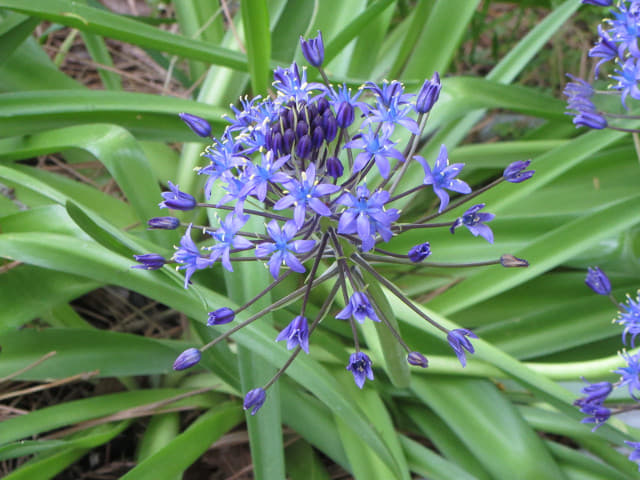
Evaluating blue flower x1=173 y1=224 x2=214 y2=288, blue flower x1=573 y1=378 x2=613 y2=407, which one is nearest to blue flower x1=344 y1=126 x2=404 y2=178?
blue flower x1=173 y1=224 x2=214 y2=288

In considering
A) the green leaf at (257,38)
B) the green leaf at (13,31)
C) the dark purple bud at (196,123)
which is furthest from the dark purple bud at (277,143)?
the green leaf at (13,31)

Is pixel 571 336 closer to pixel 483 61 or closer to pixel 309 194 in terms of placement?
pixel 309 194

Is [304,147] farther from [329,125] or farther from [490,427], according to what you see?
[490,427]

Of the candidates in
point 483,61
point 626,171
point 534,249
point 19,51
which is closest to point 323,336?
point 534,249

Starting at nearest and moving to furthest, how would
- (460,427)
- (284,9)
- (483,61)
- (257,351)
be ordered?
(257,351), (460,427), (284,9), (483,61)

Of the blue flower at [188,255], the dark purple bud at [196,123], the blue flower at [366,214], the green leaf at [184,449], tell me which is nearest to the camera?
the blue flower at [366,214]

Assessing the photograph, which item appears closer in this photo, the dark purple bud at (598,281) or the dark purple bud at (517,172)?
the dark purple bud at (517,172)

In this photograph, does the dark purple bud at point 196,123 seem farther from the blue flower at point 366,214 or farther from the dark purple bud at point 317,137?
the blue flower at point 366,214
